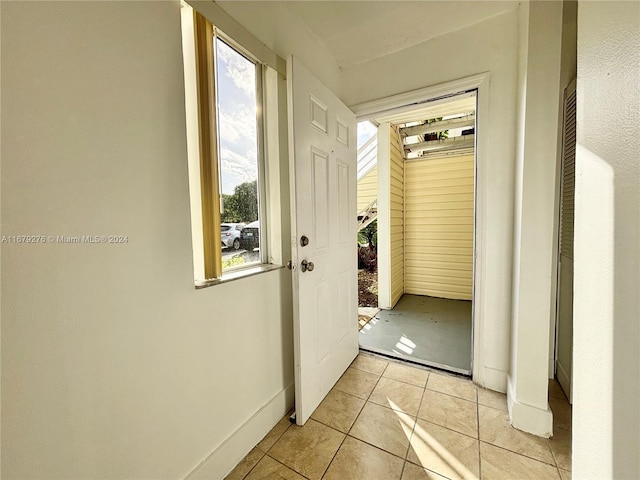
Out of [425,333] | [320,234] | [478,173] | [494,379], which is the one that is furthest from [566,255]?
[320,234]

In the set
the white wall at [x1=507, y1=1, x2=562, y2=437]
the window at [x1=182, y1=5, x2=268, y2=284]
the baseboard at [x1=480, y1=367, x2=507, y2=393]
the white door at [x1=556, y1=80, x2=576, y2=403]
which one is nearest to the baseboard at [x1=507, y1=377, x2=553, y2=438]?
the white wall at [x1=507, y1=1, x2=562, y2=437]

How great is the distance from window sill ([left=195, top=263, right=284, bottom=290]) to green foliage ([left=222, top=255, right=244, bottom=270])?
0.12ft

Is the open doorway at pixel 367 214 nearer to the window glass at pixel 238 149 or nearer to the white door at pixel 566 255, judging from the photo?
the white door at pixel 566 255

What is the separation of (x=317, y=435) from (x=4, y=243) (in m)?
1.49

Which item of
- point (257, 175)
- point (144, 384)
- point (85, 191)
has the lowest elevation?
point (144, 384)

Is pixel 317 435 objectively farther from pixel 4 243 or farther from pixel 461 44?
pixel 461 44

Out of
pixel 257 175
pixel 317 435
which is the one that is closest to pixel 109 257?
pixel 257 175

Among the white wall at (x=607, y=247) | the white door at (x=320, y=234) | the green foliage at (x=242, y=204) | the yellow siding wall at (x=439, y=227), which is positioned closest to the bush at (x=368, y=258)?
the yellow siding wall at (x=439, y=227)

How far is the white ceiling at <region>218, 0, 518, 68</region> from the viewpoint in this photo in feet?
4.84

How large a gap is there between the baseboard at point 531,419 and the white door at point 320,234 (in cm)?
104

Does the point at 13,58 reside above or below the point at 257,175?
above

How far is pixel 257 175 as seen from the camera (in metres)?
→ 1.44

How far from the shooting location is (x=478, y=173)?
1.68m

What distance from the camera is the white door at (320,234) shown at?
1336 millimetres
